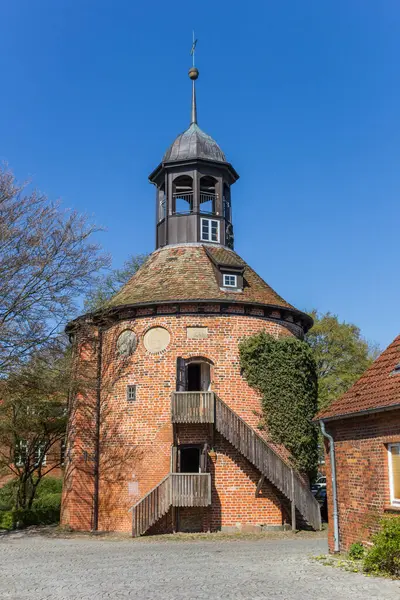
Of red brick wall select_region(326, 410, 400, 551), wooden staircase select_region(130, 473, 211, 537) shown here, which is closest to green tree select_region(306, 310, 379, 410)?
wooden staircase select_region(130, 473, 211, 537)

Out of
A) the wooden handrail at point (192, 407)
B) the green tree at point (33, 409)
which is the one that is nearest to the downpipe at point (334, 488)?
the wooden handrail at point (192, 407)

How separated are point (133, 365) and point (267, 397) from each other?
495 cm

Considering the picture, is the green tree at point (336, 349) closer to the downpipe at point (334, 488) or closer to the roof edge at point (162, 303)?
the roof edge at point (162, 303)

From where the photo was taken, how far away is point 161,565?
14188mm

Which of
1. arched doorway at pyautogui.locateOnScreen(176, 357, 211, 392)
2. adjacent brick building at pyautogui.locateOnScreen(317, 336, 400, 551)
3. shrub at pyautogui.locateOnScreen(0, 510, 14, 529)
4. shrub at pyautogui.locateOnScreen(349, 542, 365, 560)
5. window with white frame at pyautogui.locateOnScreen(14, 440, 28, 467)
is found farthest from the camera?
window with white frame at pyautogui.locateOnScreen(14, 440, 28, 467)

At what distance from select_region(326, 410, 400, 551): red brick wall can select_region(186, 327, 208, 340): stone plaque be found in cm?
861

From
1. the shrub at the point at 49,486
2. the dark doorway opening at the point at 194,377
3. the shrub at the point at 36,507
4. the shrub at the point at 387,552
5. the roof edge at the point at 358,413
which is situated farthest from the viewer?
the shrub at the point at 49,486

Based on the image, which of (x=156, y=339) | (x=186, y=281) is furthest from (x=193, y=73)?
(x=156, y=339)

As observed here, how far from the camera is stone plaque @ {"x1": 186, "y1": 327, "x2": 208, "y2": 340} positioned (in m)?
23.0

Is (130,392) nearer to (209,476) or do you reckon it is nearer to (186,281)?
(209,476)

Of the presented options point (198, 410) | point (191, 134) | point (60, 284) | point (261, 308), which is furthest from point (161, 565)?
point (191, 134)

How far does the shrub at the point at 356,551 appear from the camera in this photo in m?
13.2

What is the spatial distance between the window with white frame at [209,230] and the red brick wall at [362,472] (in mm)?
13580

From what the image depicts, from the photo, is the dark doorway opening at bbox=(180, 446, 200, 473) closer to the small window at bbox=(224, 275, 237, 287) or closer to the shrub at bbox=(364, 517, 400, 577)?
the small window at bbox=(224, 275, 237, 287)
